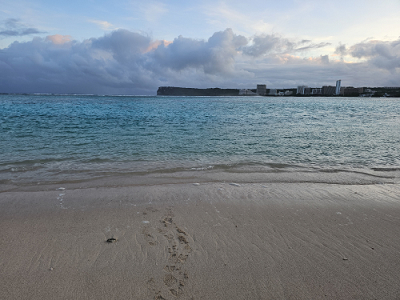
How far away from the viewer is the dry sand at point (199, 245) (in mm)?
2502

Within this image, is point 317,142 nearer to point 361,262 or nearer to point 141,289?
point 361,262

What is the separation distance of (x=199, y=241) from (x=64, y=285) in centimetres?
171

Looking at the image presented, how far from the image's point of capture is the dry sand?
8.21ft

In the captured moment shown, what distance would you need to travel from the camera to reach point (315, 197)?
5023 millimetres

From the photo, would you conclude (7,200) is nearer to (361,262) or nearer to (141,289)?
(141,289)

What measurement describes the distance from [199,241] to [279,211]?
1.84m

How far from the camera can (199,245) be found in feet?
10.6

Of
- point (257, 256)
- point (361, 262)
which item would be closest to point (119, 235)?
point (257, 256)

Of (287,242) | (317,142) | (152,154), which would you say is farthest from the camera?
(317,142)

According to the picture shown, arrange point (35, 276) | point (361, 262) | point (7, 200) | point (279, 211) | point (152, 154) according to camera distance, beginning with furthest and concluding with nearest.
A: point (152, 154) < point (7, 200) < point (279, 211) < point (361, 262) < point (35, 276)

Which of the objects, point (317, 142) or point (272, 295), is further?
point (317, 142)

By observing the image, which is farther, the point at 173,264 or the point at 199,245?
the point at 199,245

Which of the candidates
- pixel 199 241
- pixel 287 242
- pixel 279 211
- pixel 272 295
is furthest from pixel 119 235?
pixel 279 211

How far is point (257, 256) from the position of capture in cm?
301
